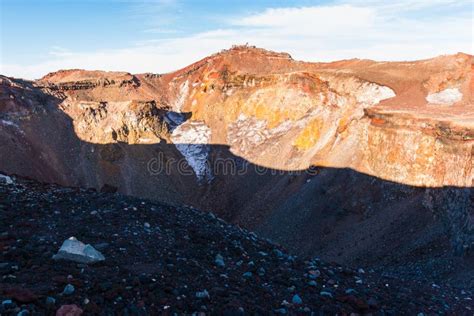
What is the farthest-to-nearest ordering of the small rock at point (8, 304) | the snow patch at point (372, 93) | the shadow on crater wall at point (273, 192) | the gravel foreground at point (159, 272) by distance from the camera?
the snow patch at point (372, 93), the shadow on crater wall at point (273, 192), the gravel foreground at point (159, 272), the small rock at point (8, 304)

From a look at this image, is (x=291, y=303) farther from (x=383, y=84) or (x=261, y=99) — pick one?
(x=261, y=99)

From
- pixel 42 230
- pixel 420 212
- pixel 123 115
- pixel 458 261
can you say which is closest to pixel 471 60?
pixel 420 212

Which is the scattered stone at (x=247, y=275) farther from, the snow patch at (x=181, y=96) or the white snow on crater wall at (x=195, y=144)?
the snow patch at (x=181, y=96)

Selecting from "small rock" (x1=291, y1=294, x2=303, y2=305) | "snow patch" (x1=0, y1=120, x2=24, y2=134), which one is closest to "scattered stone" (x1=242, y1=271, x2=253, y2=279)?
"small rock" (x1=291, y1=294, x2=303, y2=305)

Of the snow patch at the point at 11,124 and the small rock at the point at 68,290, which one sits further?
the snow patch at the point at 11,124

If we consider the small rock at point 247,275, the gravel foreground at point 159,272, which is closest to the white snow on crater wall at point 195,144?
the gravel foreground at point 159,272
